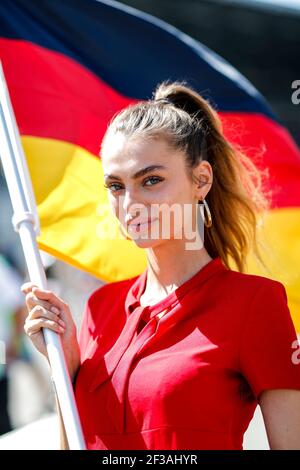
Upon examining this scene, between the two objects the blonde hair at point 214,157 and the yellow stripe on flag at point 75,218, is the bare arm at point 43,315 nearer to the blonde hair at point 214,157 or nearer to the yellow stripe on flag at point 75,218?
the blonde hair at point 214,157

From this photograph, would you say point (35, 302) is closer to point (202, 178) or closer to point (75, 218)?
point (202, 178)

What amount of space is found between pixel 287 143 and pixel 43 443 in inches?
53.8

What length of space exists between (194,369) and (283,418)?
209mm

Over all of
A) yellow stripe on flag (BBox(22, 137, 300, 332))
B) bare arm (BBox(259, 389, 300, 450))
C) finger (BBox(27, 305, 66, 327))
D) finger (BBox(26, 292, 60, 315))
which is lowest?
bare arm (BBox(259, 389, 300, 450))

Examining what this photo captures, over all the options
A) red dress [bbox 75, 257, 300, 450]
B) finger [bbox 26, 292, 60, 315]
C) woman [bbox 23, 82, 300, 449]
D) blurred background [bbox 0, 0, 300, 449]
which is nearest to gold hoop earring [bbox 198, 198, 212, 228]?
woman [bbox 23, 82, 300, 449]

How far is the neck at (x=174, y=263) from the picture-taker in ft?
7.19

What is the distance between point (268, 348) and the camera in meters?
1.95

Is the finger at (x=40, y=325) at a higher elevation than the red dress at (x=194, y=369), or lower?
higher

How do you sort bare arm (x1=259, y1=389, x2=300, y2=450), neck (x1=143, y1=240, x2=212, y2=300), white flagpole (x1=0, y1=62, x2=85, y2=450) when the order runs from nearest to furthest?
white flagpole (x1=0, y1=62, x2=85, y2=450) → bare arm (x1=259, y1=389, x2=300, y2=450) → neck (x1=143, y1=240, x2=212, y2=300)

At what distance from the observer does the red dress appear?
1954 millimetres

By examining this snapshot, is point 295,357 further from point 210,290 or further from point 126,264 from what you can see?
point 126,264

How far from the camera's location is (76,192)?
2.95 metres

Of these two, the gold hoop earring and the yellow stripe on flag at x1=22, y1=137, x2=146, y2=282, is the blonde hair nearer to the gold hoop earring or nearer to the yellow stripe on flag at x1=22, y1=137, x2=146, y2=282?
the gold hoop earring

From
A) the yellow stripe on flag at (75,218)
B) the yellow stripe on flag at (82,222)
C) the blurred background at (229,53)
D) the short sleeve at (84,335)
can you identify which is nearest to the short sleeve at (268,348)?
the short sleeve at (84,335)
